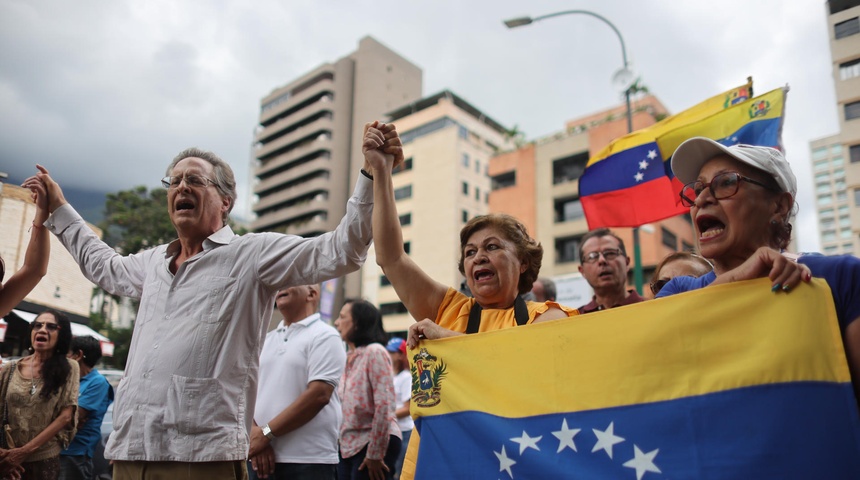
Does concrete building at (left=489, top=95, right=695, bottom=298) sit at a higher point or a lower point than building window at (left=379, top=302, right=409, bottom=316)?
higher

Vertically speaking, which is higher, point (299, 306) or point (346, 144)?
point (346, 144)

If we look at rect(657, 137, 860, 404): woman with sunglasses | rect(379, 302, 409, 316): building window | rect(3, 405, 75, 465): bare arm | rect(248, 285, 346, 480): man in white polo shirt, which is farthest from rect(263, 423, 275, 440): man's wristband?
rect(379, 302, 409, 316): building window

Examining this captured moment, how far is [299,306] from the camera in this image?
451 centimetres

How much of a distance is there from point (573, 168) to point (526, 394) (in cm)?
3696

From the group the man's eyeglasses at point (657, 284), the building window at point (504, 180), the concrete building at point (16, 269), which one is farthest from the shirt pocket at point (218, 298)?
the building window at point (504, 180)

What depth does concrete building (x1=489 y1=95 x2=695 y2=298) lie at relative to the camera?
35.2 metres

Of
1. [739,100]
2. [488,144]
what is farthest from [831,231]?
[739,100]

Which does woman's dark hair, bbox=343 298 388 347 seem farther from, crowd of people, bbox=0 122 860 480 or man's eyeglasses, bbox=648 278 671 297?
man's eyeglasses, bbox=648 278 671 297

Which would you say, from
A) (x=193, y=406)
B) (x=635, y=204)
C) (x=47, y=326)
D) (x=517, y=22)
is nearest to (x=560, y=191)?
(x=517, y=22)

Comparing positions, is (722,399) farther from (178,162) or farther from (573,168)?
(573,168)

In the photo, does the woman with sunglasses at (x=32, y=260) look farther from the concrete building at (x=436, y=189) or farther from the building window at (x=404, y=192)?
the building window at (x=404, y=192)

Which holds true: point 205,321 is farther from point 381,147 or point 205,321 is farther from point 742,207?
point 742,207

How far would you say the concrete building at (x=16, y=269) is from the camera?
461 centimetres

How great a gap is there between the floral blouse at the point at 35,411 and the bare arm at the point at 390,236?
3449 millimetres
